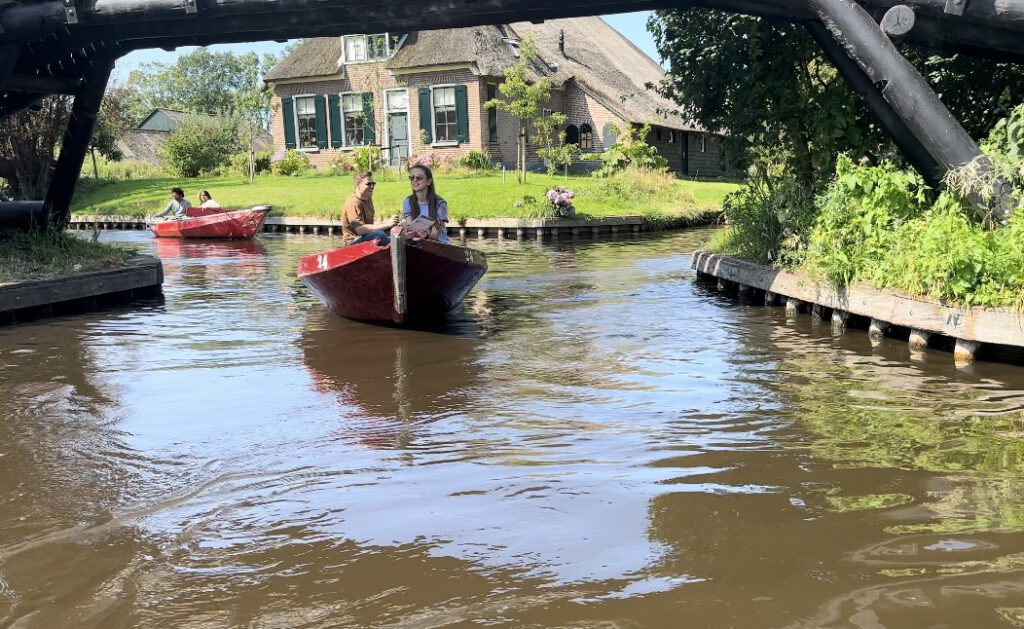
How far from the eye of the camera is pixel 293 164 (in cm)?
3319

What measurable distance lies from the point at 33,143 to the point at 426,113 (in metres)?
13.0

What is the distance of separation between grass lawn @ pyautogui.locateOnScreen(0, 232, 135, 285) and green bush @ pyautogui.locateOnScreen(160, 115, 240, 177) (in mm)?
23750

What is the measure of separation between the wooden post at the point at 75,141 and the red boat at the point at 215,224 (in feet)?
27.7

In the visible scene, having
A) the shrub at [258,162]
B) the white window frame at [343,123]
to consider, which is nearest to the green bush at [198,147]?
the shrub at [258,162]

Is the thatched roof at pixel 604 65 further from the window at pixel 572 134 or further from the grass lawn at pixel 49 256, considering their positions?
the grass lawn at pixel 49 256

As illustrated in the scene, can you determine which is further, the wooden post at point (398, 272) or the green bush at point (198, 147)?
the green bush at point (198, 147)

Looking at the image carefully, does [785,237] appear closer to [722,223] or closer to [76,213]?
[722,223]

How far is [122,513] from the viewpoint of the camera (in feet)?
14.2

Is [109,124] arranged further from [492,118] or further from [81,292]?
[81,292]


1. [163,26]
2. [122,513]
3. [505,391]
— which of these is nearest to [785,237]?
[505,391]

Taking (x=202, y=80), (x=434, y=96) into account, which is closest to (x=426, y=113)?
(x=434, y=96)

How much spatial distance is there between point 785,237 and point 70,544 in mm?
9104

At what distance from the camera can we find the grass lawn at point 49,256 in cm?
1118

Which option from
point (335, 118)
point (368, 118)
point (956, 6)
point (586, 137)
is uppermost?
point (335, 118)
